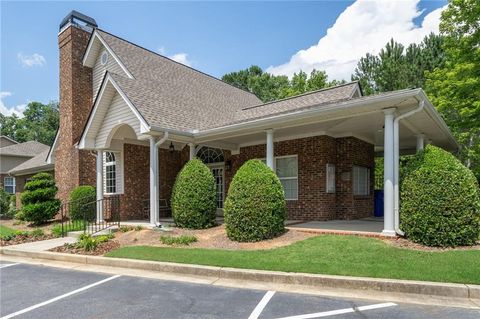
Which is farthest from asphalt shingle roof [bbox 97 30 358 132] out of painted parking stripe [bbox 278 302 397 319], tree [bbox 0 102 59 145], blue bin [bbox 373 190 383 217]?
tree [bbox 0 102 59 145]

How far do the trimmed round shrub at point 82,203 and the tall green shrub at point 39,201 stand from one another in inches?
38.9

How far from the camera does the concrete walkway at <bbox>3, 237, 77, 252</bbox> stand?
32.0 ft

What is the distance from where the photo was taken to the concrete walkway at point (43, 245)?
384 inches

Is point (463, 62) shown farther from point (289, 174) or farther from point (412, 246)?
point (412, 246)

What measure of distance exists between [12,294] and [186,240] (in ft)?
13.3

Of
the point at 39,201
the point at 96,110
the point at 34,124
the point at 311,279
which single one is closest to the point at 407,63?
the point at 96,110

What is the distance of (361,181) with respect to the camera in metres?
14.0

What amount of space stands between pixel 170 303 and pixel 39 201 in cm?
1241

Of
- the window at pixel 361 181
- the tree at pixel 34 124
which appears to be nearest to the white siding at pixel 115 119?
the window at pixel 361 181

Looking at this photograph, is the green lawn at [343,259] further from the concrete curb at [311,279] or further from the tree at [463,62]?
the tree at [463,62]

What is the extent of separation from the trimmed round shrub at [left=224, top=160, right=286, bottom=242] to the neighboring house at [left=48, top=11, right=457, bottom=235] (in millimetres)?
1606

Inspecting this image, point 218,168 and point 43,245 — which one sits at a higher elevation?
point 218,168

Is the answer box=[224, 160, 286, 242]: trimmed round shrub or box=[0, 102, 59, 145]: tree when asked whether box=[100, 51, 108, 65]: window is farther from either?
box=[0, 102, 59, 145]: tree

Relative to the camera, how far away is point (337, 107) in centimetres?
865
